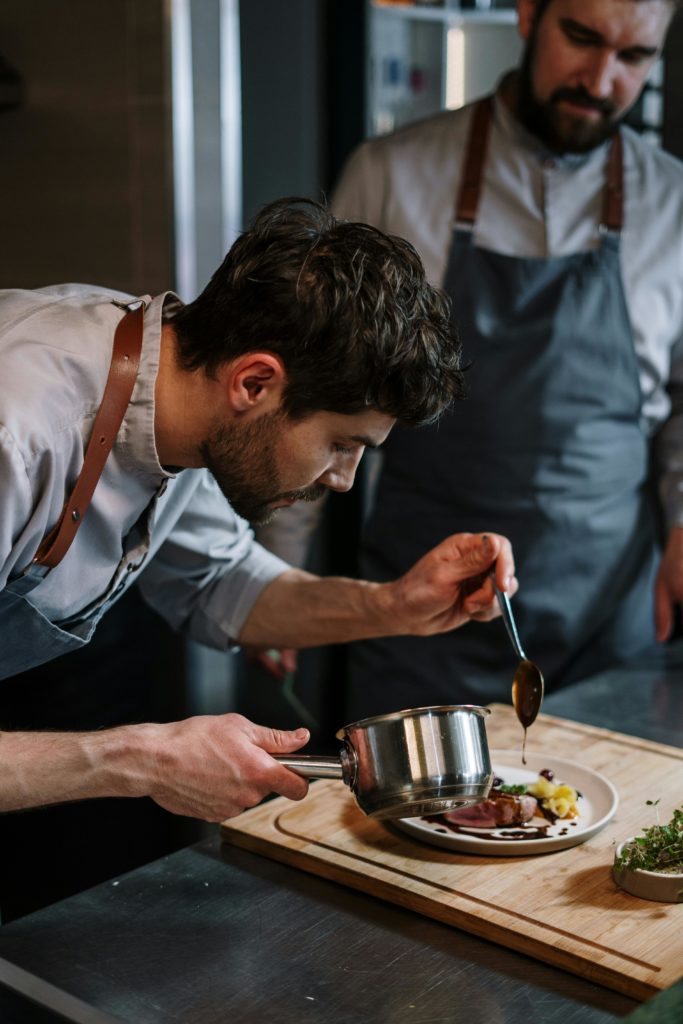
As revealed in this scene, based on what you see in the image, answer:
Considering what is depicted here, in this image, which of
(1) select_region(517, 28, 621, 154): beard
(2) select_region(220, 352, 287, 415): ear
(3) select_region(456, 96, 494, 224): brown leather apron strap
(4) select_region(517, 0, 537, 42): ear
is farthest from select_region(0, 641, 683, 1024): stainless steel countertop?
(4) select_region(517, 0, 537, 42): ear

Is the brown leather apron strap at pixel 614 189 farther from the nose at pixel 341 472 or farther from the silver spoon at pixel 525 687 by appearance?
the nose at pixel 341 472

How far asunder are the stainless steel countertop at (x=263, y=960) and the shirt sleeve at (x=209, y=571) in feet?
1.68

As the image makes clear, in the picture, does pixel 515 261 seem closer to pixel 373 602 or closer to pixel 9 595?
pixel 373 602

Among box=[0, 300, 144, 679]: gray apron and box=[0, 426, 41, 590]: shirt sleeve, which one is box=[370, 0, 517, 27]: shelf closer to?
box=[0, 300, 144, 679]: gray apron

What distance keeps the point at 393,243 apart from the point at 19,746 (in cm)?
70

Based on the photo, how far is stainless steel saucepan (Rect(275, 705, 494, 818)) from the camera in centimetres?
130

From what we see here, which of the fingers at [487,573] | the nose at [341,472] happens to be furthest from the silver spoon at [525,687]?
the nose at [341,472]

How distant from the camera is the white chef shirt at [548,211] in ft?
7.94

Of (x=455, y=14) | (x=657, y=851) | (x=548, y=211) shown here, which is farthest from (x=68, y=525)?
(x=455, y=14)

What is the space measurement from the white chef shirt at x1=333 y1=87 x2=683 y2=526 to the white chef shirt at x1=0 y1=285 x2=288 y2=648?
936 millimetres

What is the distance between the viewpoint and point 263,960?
122 cm

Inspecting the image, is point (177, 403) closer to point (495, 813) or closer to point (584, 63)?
point (495, 813)

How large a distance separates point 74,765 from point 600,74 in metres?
1.66

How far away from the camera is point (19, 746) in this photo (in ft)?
4.17
